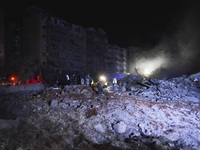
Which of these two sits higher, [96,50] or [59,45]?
[96,50]

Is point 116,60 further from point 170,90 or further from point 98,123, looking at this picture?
point 98,123

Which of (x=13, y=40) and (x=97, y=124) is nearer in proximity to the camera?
(x=97, y=124)

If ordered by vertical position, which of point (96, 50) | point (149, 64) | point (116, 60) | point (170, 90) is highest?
point (96, 50)

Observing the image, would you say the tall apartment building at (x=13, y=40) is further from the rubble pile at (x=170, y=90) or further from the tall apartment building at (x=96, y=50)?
the rubble pile at (x=170, y=90)

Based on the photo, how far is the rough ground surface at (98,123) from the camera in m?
7.51

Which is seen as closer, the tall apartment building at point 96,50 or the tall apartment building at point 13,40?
the tall apartment building at point 13,40

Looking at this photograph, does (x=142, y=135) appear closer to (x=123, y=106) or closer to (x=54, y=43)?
(x=123, y=106)

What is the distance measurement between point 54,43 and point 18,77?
51.2 feet

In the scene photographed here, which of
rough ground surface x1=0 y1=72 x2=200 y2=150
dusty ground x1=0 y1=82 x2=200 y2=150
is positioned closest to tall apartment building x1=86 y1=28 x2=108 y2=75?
rough ground surface x1=0 y1=72 x2=200 y2=150

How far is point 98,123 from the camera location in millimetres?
9141

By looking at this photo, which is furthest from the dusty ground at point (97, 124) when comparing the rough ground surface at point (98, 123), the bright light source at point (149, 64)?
the bright light source at point (149, 64)

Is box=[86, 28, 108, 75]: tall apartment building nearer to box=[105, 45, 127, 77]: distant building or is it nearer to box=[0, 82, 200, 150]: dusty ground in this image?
box=[105, 45, 127, 77]: distant building

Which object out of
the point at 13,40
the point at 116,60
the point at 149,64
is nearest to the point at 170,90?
the point at 13,40

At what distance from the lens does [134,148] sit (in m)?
7.61
